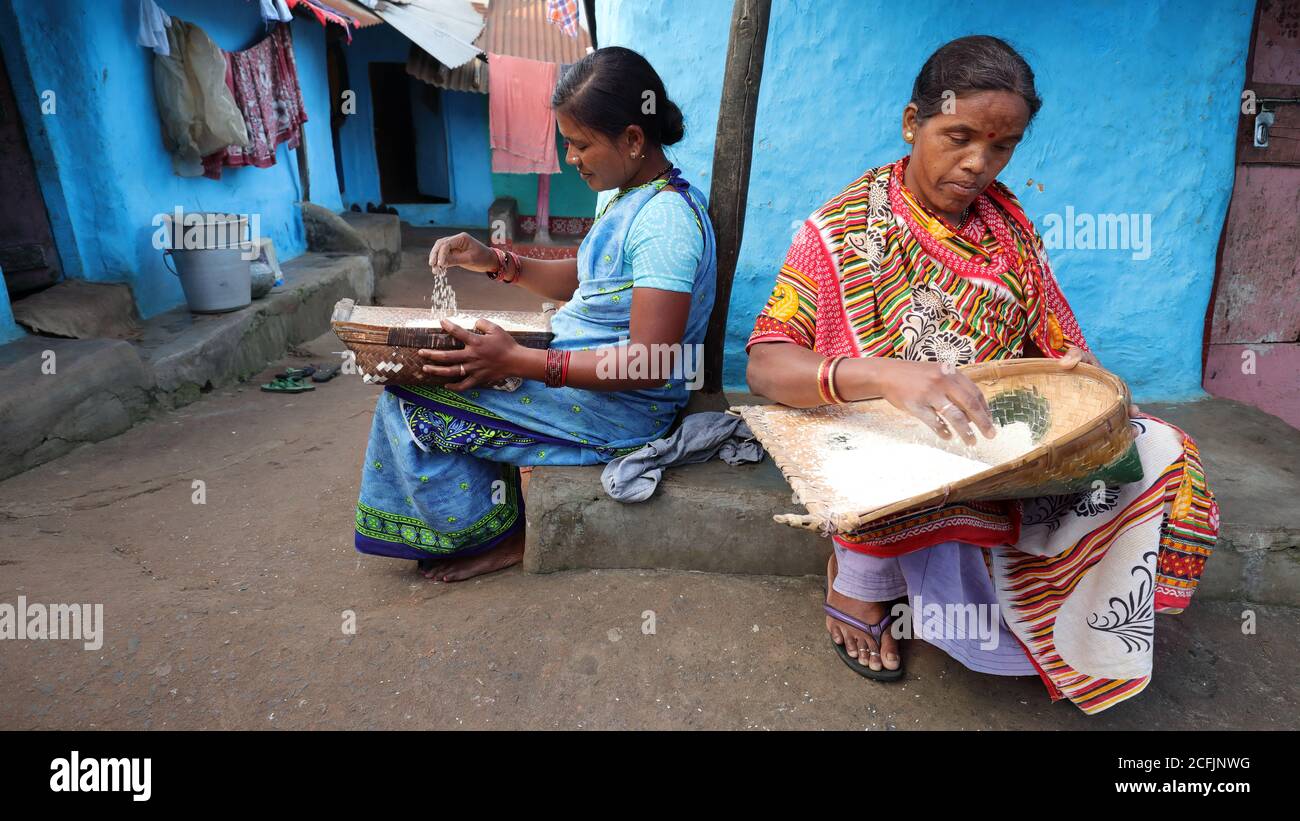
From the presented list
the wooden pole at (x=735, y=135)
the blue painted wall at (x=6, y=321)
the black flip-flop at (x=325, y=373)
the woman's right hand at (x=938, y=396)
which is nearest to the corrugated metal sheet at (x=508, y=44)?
the black flip-flop at (x=325, y=373)

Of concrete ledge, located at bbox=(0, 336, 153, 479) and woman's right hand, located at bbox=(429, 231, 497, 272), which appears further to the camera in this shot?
concrete ledge, located at bbox=(0, 336, 153, 479)

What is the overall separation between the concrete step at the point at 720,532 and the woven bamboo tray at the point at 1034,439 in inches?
Answer: 22.2

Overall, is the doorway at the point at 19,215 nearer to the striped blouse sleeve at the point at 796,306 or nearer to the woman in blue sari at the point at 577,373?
the woman in blue sari at the point at 577,373

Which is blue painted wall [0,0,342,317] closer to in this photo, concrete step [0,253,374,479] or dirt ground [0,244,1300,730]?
concrete step [0,253,374,479]

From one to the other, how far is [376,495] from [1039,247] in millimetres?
2025

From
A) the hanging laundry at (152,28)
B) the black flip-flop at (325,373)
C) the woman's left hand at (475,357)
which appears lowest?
the black flip-flop at (325,373)

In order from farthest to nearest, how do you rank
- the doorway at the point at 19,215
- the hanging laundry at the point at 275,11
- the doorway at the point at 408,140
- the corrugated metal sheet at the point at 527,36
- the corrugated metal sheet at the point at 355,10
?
1. the doorway at the point at 408,140
2. the corrugated metal sheet at the point at 527,36
3. the corrugated metal sheet at the point at 355,10
4. the hanging laundry at the point at 275,11
5. the doorway at the point at 19,215

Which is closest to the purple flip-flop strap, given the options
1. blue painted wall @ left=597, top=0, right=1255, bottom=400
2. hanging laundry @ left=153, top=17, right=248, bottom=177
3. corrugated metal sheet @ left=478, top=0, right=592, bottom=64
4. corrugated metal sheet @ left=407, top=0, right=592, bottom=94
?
blue painted wall @ left=597, top=0, right=1255, bottom=400

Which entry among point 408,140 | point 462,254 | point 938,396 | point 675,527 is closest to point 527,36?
point 408,140

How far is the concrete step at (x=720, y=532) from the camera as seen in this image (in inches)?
92.1

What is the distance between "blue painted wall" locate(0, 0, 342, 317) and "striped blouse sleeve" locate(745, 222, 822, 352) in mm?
4856

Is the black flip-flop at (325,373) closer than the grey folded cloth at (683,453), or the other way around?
the grey folded cloth at (683,453)

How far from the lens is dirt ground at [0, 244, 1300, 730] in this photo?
1850 mm

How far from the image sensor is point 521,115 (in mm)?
10617
